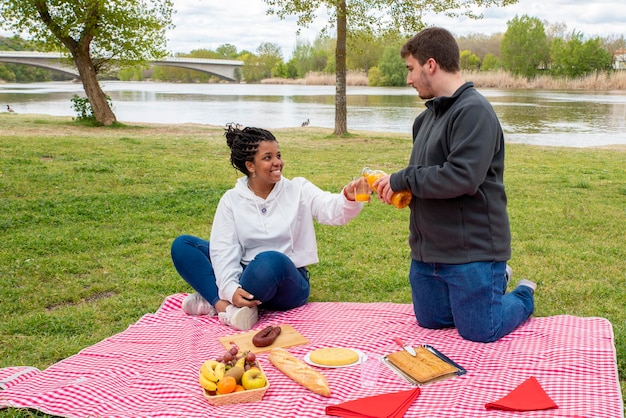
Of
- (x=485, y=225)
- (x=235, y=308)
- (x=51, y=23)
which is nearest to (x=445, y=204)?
(x=485, y=225)

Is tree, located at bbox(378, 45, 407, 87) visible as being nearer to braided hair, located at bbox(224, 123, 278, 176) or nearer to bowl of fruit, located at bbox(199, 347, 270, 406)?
braided hair, located at bbox(224, 123, 278, 176)

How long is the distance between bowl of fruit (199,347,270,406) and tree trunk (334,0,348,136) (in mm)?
15271

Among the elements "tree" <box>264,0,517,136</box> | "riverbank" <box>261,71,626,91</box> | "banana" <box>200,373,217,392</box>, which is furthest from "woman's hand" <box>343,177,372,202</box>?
"riverbank" <box>261,71,626,91</box>

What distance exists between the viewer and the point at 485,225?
346cm

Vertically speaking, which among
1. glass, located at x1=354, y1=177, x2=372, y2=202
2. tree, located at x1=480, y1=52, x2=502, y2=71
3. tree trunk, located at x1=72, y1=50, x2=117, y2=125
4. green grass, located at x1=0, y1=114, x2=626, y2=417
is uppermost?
tree, located at x1=480, y1=52, x2=502, y2=71

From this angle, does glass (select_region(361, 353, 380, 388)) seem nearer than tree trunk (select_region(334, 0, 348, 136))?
Yes

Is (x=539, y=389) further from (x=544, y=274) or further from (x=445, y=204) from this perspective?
(x=544, y=274)

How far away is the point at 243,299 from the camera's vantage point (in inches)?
158

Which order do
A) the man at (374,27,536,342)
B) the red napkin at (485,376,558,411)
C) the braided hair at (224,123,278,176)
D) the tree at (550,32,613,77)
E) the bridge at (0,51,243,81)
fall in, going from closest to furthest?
1. the red napkin at (485,376,558,411)
2. the man at (374,27,536,342)
3. the braided hair at (224,123,278,176)
4. the bridge at (0,51,243,81)
5. the tree at (550,32,613,77)

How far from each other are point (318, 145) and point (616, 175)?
7345 millimetres

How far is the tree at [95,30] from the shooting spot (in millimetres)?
18969

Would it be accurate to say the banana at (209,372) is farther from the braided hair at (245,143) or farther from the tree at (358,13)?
the tree at (358,13)

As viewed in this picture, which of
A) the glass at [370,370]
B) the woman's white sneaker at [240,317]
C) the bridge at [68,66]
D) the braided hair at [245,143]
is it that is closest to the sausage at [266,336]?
the woman's white sneaker at [240,317]

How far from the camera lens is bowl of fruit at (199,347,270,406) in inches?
118
